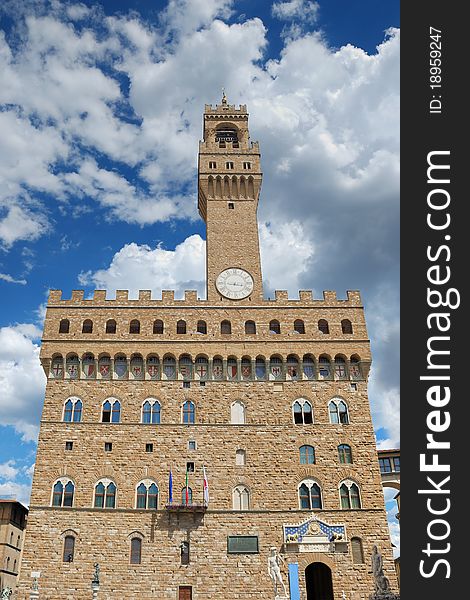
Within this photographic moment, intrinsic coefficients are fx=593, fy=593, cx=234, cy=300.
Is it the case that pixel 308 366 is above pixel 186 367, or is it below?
above

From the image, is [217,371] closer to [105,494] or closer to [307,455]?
[307,455]

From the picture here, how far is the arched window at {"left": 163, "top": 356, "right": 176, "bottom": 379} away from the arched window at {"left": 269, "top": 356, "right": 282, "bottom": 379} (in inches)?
248

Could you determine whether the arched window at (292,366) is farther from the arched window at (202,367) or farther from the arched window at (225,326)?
the arched window at (202,367)

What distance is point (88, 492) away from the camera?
34375 mm

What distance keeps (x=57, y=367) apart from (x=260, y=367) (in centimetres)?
1308

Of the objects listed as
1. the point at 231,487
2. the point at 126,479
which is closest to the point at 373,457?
the point at 231,487

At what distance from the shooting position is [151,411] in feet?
121

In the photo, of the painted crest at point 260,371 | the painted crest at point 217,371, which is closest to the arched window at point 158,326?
the painted crest at point 217,371

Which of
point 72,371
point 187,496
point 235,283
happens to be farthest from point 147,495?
point 235,283

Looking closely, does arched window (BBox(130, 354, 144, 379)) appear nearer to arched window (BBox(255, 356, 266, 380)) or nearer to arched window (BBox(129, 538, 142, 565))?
arched window (BBox(255, 356, 266, 380))

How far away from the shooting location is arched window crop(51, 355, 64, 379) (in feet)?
124

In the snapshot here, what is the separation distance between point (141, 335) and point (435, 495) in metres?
27.6

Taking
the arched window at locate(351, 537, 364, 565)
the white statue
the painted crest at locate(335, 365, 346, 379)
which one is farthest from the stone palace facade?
the white statue

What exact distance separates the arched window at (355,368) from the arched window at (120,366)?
48.2 ft
